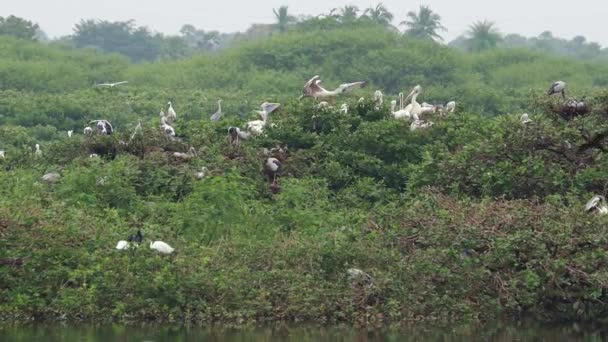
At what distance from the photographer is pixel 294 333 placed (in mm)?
11375

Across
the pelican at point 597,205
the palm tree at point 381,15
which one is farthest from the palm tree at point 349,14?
the pelican at point 597,205

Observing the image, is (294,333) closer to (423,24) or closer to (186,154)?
(186,154)

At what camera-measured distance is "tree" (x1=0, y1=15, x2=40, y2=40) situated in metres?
51.4

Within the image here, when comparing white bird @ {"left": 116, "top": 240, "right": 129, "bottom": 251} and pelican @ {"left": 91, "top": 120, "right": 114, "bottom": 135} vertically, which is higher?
pelican @ {"left": 91, "top": 120, "right": 114, "bottom": 135}

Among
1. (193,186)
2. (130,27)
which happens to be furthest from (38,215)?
(130,27)

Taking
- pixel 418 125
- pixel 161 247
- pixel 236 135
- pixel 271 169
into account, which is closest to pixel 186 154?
pixel 236 135

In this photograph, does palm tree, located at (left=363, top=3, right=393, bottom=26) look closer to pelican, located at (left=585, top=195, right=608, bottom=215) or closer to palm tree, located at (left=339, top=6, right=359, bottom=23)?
palm tree, located at (left=339, top=6, right=359, bottom=23)

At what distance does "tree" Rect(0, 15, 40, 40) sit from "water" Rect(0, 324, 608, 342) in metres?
40.9

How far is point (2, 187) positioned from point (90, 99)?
16.4m

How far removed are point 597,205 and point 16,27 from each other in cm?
4141

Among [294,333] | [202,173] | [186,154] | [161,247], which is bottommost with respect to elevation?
[294,333]

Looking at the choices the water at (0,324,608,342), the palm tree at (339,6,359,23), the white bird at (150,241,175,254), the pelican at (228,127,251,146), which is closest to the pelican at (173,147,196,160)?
the pelican at (228,127,251,146)

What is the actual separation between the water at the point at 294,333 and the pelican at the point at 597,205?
1.36m

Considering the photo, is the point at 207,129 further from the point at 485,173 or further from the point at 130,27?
the point at 130,27
